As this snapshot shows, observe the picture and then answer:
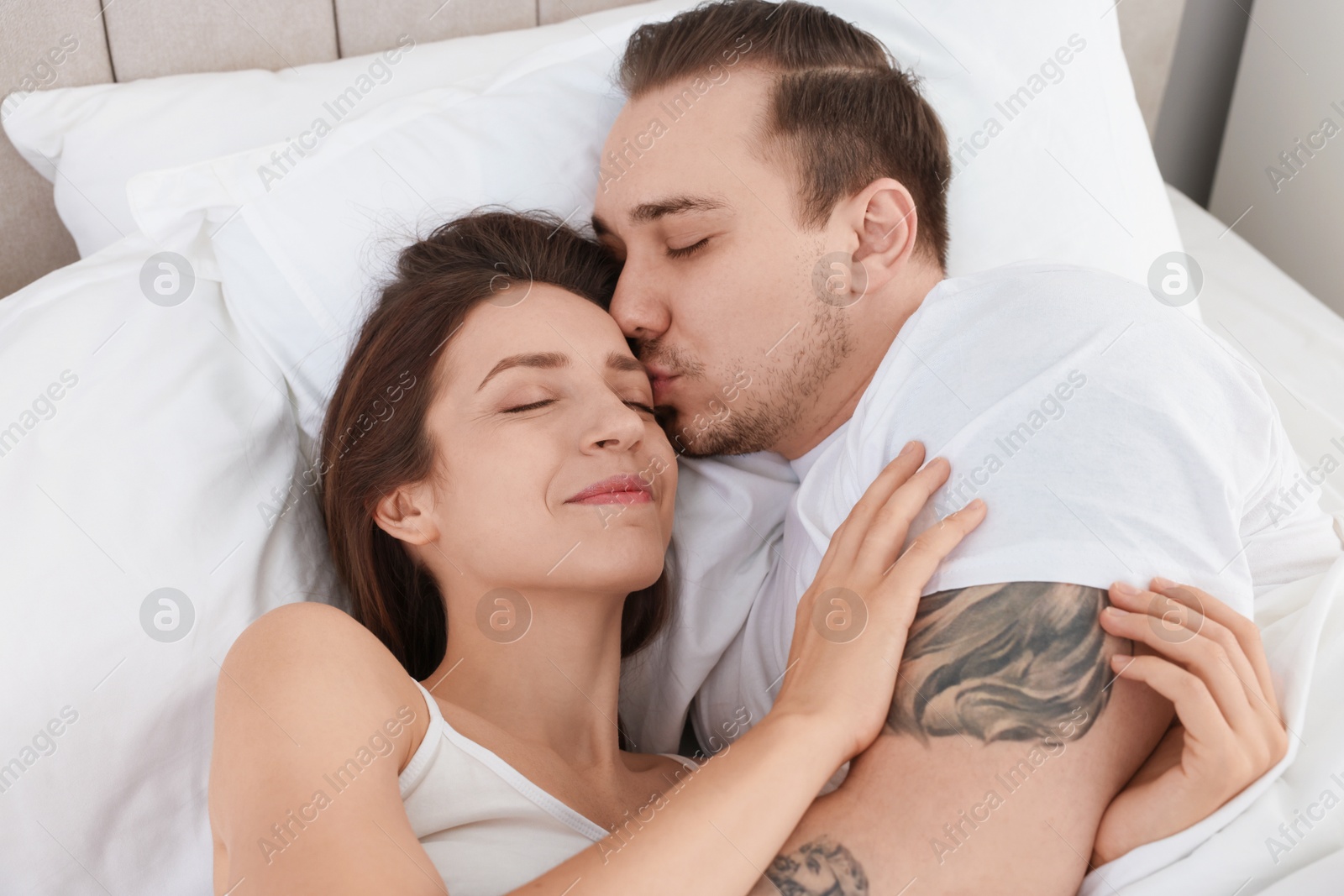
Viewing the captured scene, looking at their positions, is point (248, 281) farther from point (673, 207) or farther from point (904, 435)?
point (904, 435)

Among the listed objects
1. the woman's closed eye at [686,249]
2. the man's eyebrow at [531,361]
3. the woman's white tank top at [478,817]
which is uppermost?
the woman's closed eye at [686,249]

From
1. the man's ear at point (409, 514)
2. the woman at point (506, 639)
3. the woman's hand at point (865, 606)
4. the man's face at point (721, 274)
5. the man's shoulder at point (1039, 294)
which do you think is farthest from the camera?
the man's face at point (721, 274)

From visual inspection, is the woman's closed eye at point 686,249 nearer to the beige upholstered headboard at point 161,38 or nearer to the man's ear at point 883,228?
the man's ear at point 883,228

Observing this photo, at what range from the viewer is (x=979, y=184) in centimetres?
162

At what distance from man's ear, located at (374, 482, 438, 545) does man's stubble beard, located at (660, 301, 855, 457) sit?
37cm

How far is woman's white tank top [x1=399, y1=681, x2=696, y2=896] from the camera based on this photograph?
3.24 feet

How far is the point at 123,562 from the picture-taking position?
109cm

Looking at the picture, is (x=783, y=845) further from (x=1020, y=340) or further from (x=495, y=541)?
(x=1020, y=340)

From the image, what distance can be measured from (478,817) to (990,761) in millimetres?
517

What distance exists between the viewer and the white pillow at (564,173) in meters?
1.35

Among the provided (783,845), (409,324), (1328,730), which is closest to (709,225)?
(409,324)

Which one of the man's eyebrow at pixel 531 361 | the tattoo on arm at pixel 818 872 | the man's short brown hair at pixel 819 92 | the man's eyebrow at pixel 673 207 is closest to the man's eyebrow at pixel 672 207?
the man's eyebrow at pixel 673 207

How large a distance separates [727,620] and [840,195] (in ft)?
2.00

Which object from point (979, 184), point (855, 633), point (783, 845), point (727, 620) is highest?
point (979, 184)
